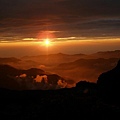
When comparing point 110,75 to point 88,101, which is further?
point 110,75

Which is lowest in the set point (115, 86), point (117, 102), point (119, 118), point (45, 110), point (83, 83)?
point (119, 118)

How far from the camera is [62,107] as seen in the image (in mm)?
82562

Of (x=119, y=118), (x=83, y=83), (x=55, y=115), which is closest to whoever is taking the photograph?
(x=119, y=118)

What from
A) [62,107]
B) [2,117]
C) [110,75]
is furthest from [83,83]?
[62,107]

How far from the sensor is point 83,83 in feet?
650

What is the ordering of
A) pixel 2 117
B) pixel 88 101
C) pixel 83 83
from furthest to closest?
pixel 83 83 < pixel 2 117 < pixel 88 101

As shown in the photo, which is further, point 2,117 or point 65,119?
point 2,117

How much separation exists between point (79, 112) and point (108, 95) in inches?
1720

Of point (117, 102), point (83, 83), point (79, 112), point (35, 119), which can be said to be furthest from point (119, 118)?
point (83, 83)

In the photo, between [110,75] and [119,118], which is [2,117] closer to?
[119,118]

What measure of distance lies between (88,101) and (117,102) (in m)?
27.4

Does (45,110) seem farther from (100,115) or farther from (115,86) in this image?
(115,86)

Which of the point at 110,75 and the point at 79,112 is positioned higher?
the point at 110,75

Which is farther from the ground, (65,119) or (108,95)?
(108,95)
